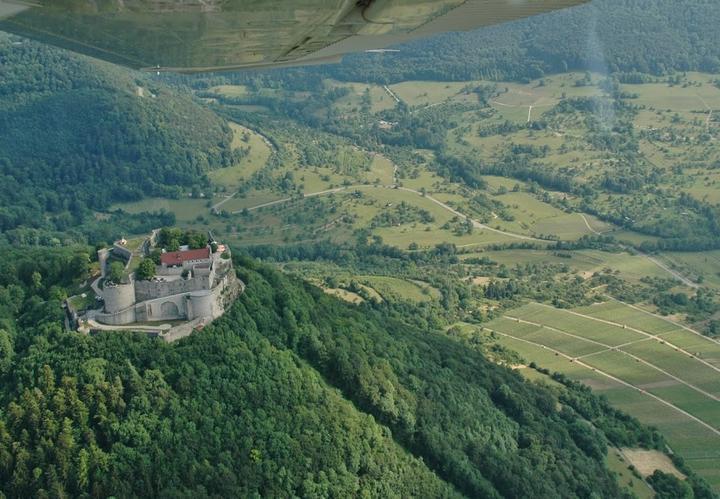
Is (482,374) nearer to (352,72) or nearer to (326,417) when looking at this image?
(326,417)

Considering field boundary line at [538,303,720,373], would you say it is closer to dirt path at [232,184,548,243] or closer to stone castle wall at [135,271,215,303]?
dirt path at [232,184,548,243]

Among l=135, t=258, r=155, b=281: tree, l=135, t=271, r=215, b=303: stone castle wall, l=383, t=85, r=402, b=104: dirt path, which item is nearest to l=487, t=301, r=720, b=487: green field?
l=135, t=271, r=215, b=303: stone castle wall

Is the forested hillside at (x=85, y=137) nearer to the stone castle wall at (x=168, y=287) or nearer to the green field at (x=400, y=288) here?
the green field at (x=400, y=288)

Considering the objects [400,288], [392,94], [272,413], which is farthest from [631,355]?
[392,94]

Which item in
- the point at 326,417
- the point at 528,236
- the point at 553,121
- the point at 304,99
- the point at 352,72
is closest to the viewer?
the point at 326,417

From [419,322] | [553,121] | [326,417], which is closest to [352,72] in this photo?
[553,121]

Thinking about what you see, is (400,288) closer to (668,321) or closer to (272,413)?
(668,321)

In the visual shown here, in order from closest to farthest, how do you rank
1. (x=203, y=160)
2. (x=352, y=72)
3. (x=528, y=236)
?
(x=528, y=236) → (x=203, y=160) → (x=352, y=72)
